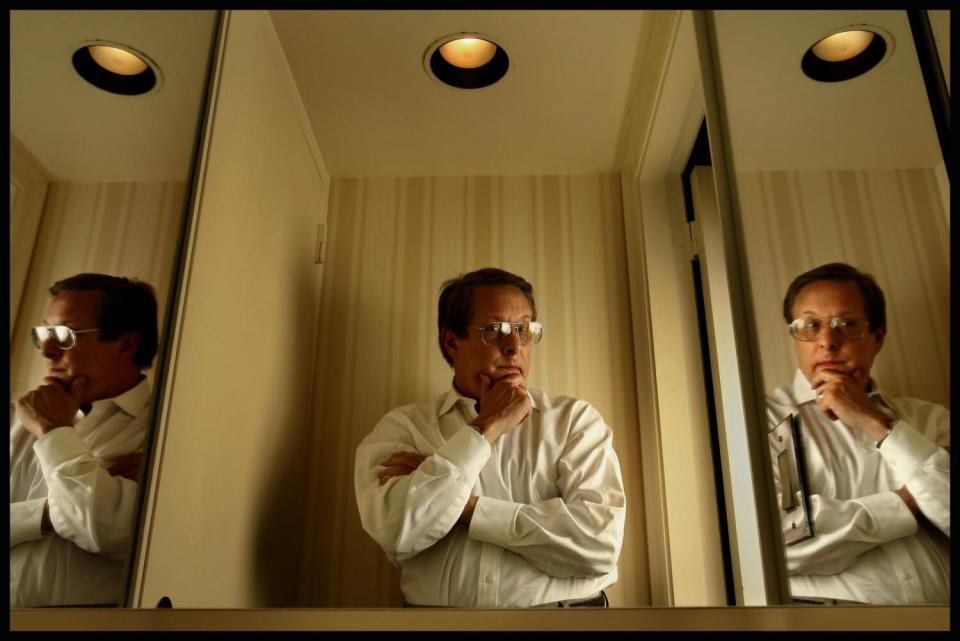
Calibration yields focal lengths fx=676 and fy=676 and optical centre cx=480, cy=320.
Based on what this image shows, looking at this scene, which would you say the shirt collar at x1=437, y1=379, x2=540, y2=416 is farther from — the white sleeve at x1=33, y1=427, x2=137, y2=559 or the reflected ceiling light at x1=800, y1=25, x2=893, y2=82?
the reflected ceiling light at x1=800, y1=25, x2=893, y2=82

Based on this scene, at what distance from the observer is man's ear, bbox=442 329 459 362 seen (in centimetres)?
110

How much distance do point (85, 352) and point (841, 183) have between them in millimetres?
843

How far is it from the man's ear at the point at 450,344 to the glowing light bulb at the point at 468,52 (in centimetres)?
51

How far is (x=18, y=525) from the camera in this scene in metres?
0.65

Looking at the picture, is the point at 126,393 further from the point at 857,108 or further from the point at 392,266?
→ the point at 857,108

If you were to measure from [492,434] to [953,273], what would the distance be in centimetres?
59

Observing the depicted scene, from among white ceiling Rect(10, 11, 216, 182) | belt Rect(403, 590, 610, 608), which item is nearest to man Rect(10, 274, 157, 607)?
white ceiling Rect(10, 11, 216, 182)

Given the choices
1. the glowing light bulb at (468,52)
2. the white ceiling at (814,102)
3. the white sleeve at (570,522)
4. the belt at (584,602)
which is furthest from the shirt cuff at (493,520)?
the glowing light bulb at (468,52)

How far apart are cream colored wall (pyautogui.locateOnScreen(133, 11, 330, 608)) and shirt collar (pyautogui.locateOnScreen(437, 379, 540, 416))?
240 mm

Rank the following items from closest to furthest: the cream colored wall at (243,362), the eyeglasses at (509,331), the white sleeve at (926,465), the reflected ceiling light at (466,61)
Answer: the white sleeve at (926,465) < the cream colored wall at (243,362) < the eyeglasses at (509,331) < the reflected ceiling light at (466,61)

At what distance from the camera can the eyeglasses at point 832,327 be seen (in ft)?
2.28

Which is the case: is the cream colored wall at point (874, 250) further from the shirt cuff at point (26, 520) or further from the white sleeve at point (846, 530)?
the shirt cuff at point (26, 520)

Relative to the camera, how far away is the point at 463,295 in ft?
3.74

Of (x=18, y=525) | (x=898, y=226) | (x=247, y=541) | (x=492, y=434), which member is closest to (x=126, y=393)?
(x=18, y=525)
